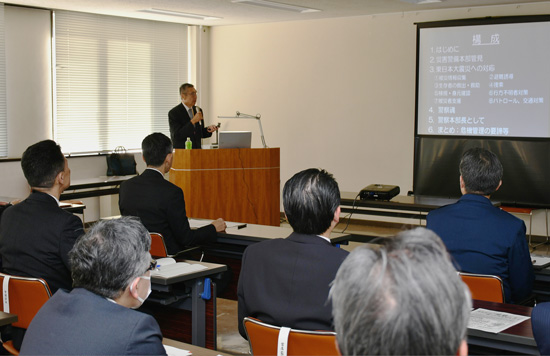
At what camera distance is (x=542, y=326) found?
1.93m

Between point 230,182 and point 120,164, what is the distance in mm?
2458

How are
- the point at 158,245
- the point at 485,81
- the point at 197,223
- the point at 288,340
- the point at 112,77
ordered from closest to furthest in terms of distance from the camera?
the point at 288,340 → the point at 158,245 → the point at 197,223 → the point at 485,81 → the point at 112,77

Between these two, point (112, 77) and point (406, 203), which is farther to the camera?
point (112, 77)

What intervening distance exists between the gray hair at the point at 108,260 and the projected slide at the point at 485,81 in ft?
21.6

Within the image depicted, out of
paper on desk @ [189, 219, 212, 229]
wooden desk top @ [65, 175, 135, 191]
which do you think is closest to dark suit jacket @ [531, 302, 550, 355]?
paper on desk @ [189, 219, 212, 229]

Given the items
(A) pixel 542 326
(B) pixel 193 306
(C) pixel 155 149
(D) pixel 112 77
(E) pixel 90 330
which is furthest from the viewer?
(D) pixel 112 77

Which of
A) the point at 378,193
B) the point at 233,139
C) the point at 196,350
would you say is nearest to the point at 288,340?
the point at 196,350

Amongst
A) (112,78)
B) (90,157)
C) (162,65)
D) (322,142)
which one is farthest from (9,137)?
(322,142)

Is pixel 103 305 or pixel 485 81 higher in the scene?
pixel 485 81

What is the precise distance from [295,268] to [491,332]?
71 centimetres

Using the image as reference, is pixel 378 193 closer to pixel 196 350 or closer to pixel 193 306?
pixel 193 306

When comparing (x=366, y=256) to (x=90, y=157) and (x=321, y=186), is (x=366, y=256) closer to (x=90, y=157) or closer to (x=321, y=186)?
(x=321, y=186)

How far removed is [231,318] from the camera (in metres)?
4.98

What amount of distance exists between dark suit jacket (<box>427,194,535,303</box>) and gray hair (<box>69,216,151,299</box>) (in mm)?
1770
